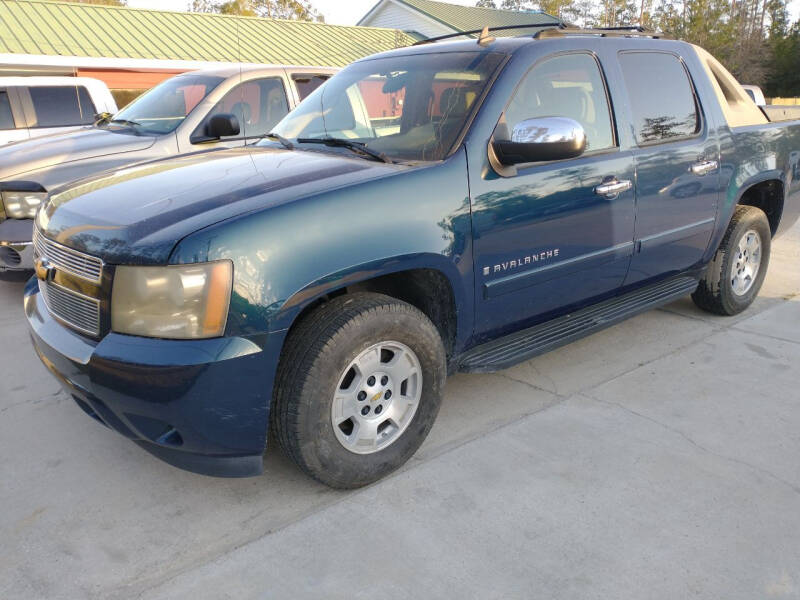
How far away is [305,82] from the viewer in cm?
693

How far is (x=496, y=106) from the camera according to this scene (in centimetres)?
321

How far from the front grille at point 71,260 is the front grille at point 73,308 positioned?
0.08 meters

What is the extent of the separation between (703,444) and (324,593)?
196 cm

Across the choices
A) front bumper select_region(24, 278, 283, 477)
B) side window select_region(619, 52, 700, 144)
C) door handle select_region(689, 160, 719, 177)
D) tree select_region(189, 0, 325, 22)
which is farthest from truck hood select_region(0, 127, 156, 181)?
tree select_region(189, 0, 325, 22)

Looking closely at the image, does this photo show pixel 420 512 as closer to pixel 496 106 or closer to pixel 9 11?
pixel 496 106

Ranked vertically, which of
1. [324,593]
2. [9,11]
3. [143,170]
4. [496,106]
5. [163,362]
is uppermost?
[9,11]

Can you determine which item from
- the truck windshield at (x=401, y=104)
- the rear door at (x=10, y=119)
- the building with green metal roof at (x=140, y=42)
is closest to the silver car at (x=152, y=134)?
the truck windshield at (x=401, y=104)

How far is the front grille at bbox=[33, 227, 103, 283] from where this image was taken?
2547 millimetres

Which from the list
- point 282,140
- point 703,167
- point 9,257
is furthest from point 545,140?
point 9,257

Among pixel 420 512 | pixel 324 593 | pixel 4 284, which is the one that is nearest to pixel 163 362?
pixel 324 593

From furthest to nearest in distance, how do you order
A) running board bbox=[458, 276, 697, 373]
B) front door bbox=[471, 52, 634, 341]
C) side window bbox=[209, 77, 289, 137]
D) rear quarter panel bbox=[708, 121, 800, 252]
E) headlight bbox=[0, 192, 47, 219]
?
side window bbox=[209, 77, 289, 137] < headlight bbox=[0, 192, 47, 219] < rear quarter panel bbox=[708, 121, 800, 252] < running board bbox=[458, 276, 697, 373] < front door bbox=[471, 52, 634, 341]

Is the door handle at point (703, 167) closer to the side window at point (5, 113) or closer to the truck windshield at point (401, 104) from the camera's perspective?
the truck windshield at point (401, 104)

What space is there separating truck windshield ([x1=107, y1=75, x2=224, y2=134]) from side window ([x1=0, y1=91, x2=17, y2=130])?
2.22 meters

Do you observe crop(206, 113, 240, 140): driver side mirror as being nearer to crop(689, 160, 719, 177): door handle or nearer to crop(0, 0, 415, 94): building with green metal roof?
crop(689, 160, 719, 177): door handle
